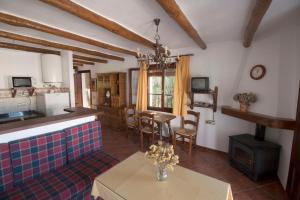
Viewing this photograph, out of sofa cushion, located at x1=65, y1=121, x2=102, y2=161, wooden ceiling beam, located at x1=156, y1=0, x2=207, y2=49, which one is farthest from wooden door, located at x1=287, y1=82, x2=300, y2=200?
sofa cushion, located at x1=65, y1=121, x2=102, y2=161

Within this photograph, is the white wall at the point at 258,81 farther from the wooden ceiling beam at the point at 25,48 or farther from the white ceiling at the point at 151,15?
the wooden ceiling beam at the point at 25,48

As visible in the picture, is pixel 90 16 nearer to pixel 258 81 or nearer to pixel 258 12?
pixel 258 12

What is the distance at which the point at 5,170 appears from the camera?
1515 mm

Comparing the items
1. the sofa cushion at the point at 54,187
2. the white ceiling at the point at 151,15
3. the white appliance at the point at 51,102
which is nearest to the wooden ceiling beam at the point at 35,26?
the white ceiling at the point at 151,15

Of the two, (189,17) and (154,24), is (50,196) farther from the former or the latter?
(189,17)

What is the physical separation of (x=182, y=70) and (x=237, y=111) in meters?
1.49

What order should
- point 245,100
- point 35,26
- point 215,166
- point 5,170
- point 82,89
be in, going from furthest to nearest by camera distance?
point 82,89 → point 215,166 → point 245,100 → point 35,26 → point 5,170

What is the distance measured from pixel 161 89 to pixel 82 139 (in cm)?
243

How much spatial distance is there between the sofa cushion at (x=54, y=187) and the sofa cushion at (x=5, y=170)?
7 cm

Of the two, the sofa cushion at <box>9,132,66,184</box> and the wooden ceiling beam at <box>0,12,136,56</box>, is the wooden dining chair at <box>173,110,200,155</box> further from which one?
the wooden ceiling beam at <box>0,12,136,56</box>

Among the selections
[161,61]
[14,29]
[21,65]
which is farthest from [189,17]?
[21,65]

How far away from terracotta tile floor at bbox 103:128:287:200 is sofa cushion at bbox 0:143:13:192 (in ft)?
5.71

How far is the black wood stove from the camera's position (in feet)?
7.36

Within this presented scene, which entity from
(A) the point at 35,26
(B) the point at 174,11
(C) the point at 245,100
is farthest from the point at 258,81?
(A) the point at 35,26
